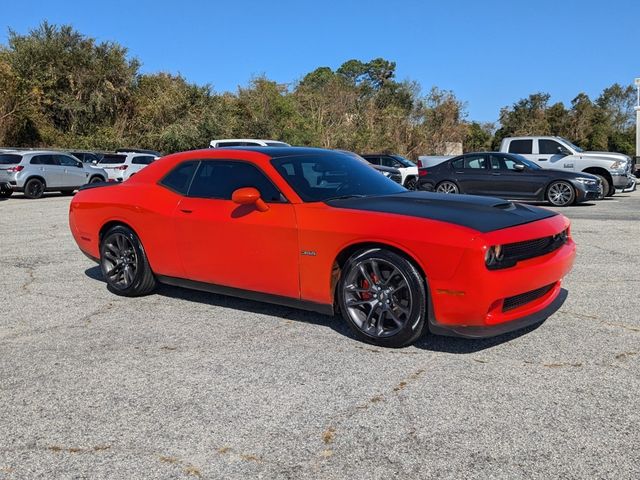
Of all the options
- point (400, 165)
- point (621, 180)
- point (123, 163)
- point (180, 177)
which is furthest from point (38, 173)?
point (621, 180)

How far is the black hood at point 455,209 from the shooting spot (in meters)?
4.27

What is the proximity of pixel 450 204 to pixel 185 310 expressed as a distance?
2.50 m

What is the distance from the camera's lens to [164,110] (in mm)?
40062

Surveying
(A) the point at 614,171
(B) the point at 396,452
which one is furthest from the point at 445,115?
(B) the point at 396,452

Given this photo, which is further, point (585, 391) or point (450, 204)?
point (450, 204)

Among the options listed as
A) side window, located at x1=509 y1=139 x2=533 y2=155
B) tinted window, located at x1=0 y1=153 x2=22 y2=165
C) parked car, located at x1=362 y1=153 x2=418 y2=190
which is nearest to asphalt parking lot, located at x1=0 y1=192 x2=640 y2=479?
side window, located at x1=509 y1=139 x2=533 y2=155

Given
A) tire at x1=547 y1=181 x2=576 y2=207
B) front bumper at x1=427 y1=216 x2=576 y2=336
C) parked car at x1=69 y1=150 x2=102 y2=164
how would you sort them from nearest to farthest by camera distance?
front bumper at x1=427 y1=216 x2=576 y2=336, tire at x1=547 y1=181 x2=576 y2=207, parked car at x1=69 y1=150 x2=102 y2=164

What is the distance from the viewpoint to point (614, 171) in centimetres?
1773

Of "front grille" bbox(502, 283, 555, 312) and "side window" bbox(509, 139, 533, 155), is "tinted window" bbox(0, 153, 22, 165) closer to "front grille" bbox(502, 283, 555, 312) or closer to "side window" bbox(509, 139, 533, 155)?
"side window" bbox(509, 139, 533, 155)

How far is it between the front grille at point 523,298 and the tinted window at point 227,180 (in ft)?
6.23

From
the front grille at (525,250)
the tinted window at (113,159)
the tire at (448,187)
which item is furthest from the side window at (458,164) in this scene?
the tinted window at (113,159)

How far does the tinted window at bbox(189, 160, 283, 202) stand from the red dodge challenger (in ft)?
0.04

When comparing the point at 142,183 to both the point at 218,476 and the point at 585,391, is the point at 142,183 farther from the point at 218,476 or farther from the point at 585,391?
the point at 585,391

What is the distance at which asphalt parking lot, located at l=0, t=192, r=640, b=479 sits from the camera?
287 centimetres
